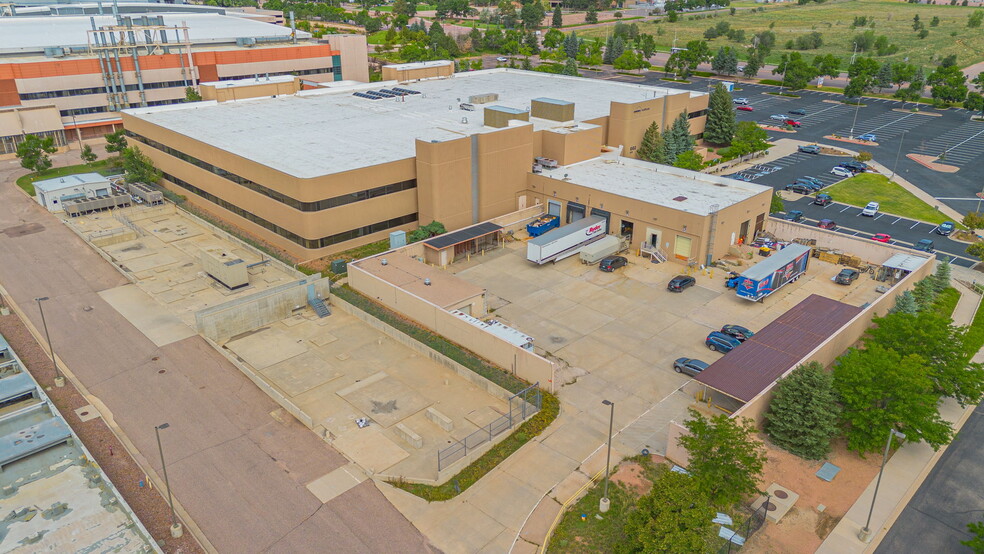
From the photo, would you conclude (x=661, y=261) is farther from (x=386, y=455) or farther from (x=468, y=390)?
(x=386, y=455)

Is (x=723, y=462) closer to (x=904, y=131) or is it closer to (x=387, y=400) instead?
(x=387, y=400)

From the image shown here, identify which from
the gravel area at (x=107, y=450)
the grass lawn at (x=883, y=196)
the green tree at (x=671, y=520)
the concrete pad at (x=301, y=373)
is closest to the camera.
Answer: the green tree at (x=671, y=520)

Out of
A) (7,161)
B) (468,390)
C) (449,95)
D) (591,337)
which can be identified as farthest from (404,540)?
(7,161)

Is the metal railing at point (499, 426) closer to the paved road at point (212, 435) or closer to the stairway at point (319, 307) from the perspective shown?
the paved road at point (212, 435)

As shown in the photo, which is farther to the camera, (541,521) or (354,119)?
(354,119)

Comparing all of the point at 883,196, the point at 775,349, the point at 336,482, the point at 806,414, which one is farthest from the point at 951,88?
the point at 336,482

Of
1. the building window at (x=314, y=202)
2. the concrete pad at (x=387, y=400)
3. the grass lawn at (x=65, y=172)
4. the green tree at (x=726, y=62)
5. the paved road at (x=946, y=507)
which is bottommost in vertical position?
the paved road at (x=946, y=507)

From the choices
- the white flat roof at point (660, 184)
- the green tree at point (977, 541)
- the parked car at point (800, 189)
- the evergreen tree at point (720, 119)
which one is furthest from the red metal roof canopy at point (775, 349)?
the evergreen tree at point (720, 119)
